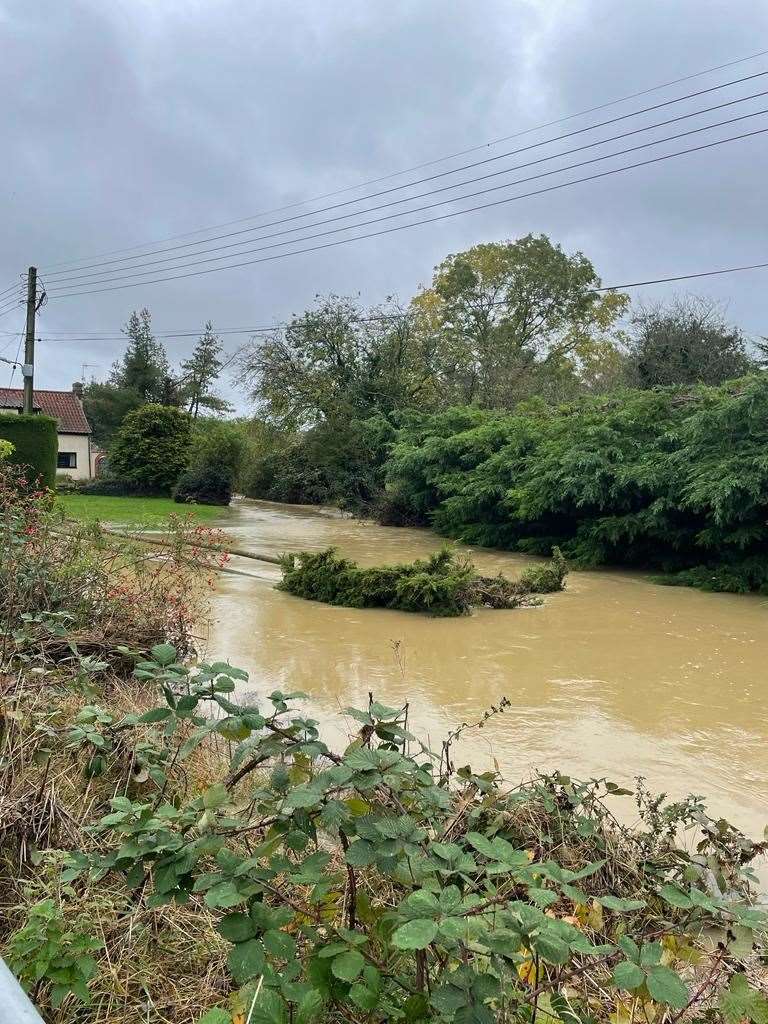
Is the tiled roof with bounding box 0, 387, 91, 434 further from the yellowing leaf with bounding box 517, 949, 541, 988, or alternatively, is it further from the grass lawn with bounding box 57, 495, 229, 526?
the yellowing leaf with bounding box 517, 949, 541, 988

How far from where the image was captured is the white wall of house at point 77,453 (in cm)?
4238

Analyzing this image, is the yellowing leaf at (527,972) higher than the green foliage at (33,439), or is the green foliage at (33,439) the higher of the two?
the green foliage at (33,439)

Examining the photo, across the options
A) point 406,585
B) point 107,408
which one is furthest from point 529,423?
point 107,408

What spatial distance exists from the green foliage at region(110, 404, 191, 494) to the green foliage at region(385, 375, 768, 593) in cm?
1733

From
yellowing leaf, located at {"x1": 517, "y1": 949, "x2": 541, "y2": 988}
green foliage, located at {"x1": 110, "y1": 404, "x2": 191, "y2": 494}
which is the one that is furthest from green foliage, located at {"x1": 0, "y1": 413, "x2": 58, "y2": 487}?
yellowing leaf, located at {"x1": 517, "y1": 949, "x2": 541, "y2": 988}

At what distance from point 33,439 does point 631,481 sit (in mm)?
18214

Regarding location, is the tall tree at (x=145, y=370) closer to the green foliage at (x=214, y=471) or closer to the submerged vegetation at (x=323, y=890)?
the green foliage at (x=214, y=471)

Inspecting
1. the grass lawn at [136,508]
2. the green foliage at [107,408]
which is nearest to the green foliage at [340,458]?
the grass lawn at [136,508]

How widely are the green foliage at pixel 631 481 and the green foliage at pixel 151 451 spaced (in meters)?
17.3

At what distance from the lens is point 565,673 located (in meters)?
7.21

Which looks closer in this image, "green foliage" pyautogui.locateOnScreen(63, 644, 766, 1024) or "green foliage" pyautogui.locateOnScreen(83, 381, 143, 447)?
"green foliage" pyautogui.locateOnScreen(63, 644, 766, 1024)

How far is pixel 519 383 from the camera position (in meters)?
27.3

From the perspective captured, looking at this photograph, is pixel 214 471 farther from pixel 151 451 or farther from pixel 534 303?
pixel 534 303

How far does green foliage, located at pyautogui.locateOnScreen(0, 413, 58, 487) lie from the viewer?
2334 cm
